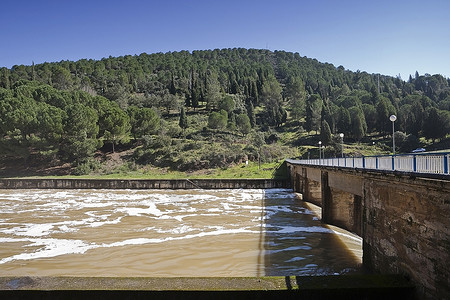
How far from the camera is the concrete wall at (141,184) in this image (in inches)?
1654

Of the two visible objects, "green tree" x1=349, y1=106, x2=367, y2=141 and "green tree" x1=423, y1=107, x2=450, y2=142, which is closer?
"green tree" x1=423, y1=107, x2=450, y2=142


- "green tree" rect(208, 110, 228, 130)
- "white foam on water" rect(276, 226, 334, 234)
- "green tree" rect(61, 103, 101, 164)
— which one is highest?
"green tree" rect(208, 110, 228, 130)

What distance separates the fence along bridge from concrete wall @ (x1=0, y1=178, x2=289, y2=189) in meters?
28.4

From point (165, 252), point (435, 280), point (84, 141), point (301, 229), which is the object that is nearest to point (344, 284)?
point (435, 280)

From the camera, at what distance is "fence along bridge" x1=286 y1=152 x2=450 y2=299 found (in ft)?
23.7

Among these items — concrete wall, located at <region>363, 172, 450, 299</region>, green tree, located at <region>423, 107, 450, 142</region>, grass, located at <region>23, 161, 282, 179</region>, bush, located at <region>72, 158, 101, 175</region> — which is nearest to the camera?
concrete wall, located at <region>363, 172, 450, 299</region>

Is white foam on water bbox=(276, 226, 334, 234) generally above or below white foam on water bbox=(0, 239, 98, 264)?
below

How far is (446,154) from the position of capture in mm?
7699

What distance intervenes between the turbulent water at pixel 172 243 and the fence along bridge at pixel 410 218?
225 cm

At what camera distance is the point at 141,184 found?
1686 inches

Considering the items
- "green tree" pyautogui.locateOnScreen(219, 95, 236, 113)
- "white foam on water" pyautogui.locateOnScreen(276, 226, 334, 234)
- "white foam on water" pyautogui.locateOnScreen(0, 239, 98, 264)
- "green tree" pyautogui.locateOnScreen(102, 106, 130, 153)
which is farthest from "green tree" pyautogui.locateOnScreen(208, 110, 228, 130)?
"white foam on water" pyautogui.locateOnScreen(0, 239, 98, 264)

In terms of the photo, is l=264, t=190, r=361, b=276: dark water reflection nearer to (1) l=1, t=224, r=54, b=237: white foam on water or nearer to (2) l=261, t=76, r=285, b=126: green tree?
(1) l=1, t=224, r=54, b=237: white foam on water

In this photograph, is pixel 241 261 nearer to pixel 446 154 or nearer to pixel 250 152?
pixel 446 154

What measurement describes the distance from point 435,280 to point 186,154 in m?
49.8
